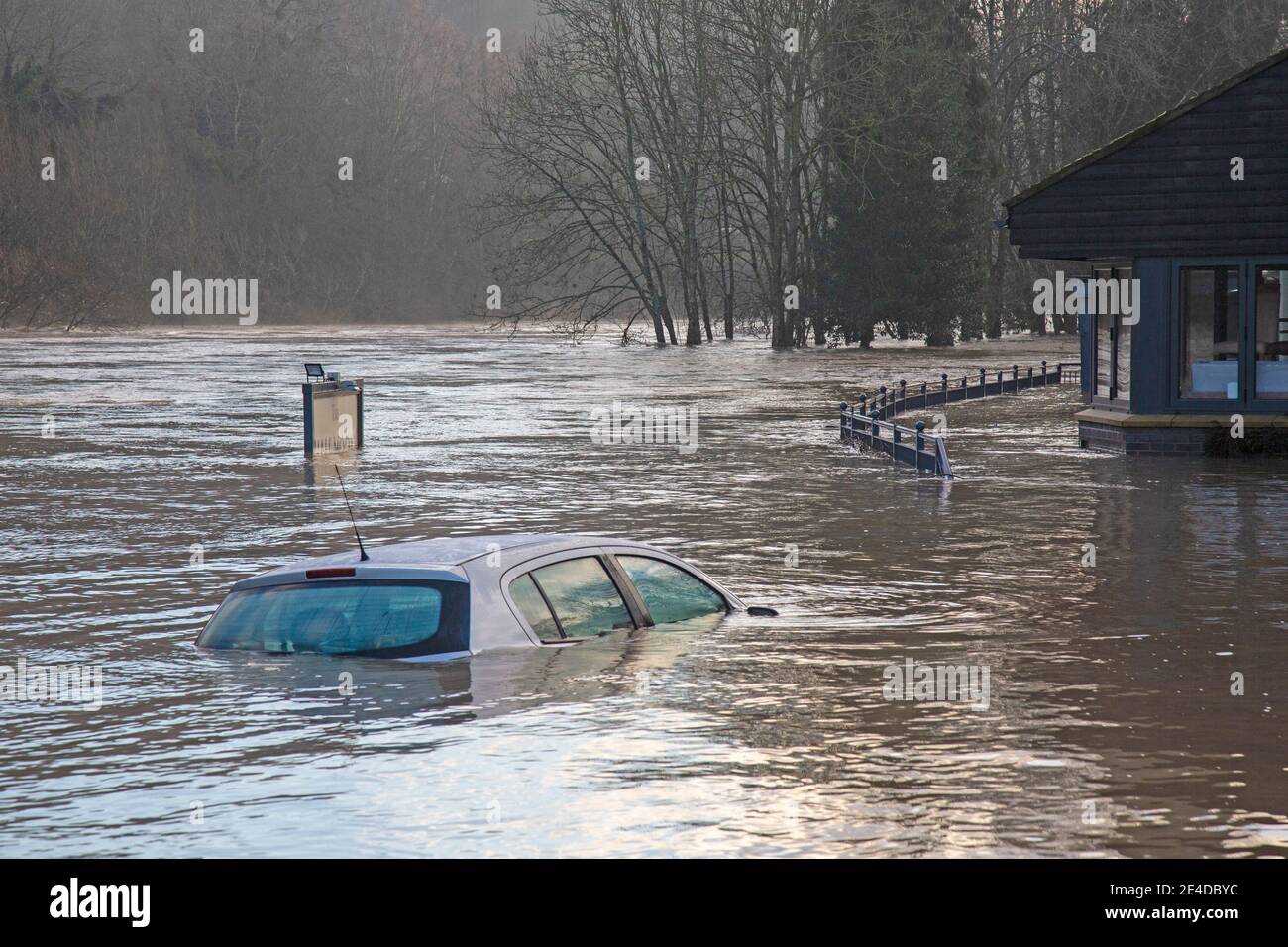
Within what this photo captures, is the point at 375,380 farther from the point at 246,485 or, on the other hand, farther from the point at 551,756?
the point at 551,756

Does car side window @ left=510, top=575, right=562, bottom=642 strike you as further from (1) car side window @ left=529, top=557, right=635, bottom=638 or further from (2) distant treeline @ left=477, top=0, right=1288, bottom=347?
(2) distant treeline @ left=477, top=0, right=1288, bottom=347

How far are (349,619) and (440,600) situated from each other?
84cm

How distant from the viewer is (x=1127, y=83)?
8906cm

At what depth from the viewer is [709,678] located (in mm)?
12398

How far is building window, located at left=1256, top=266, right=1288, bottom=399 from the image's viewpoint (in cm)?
3281

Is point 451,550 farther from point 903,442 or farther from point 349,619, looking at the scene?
point 903,442

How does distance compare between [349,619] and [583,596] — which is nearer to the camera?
[349,619]

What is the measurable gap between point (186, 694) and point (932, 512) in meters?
13.5

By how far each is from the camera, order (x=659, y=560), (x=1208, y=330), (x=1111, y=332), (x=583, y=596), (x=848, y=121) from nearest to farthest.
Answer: (x=583, y=596) < (x=659, y=560) < (x=1208, y=330) < (x=1111, y=332) < (x=848, y=121)

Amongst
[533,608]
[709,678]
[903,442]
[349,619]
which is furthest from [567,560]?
[903,442]

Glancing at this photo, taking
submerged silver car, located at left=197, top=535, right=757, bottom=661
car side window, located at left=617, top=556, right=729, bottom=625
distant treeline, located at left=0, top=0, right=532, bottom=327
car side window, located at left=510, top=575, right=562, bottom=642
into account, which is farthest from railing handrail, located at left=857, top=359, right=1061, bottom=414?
distant treeline, located at left=0, top=0, right=532, bottom=327

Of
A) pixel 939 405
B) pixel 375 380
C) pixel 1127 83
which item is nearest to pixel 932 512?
pixel 939 405

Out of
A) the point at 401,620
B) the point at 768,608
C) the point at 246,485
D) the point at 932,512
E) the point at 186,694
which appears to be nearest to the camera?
the point at 401,620
